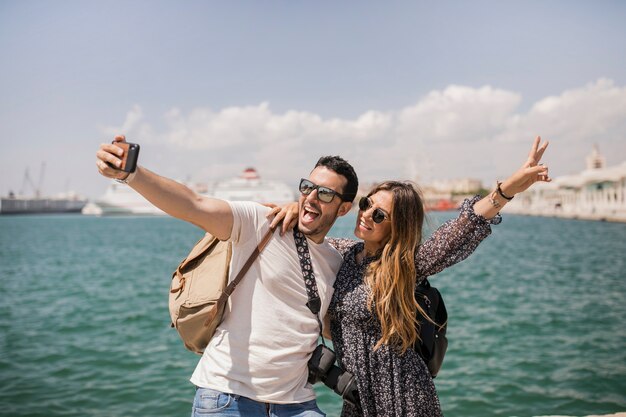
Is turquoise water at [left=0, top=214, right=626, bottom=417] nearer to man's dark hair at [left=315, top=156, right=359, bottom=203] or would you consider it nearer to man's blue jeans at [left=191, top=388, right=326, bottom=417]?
man's dark hair at [left=315, top=156, right=359, bottom=203]

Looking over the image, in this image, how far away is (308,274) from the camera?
2295 mm

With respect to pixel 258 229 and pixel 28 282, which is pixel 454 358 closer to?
pixel 258 229

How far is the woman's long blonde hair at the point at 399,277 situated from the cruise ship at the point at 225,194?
86254 millimetres

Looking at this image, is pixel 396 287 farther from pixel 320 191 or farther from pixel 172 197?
pixel 172 197

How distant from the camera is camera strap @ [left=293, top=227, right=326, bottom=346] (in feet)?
7.44

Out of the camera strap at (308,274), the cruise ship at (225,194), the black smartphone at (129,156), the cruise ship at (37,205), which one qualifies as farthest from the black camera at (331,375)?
the cruise ship at (37,205)

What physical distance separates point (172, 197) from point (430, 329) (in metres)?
1.40

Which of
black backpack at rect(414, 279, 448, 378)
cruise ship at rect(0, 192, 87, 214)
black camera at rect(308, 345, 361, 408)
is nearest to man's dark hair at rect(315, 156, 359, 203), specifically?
black backpack at rect(414, 279, 448, 378)

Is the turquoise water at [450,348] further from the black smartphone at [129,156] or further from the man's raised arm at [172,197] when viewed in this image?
the black smartphone at [129,156]

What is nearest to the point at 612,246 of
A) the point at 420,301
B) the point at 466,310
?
the point at 466,310

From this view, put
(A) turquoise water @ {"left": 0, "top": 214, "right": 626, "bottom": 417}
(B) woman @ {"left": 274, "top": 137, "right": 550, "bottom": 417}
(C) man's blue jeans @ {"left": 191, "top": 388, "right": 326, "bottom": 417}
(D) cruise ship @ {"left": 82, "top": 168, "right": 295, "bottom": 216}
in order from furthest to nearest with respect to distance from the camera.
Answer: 1. (D) cruise ship @ {"left": 82, "top": 168, "right": 295, "bottom": 216}
2. (A) turquoise water @ {"left": 0, "top": 214, "right": 626, "bottom": 417}
3. (B) woman @ {"left": 274, "top": 137, "right": 550, "bottom": 417}
4. (C) man's blue jeans @ {"left": 191, "top": 388, "right": 326, "bottom": 417}

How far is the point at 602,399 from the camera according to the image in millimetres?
6020

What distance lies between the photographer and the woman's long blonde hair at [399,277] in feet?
7.52

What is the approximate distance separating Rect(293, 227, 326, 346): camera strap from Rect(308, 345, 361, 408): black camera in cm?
18
